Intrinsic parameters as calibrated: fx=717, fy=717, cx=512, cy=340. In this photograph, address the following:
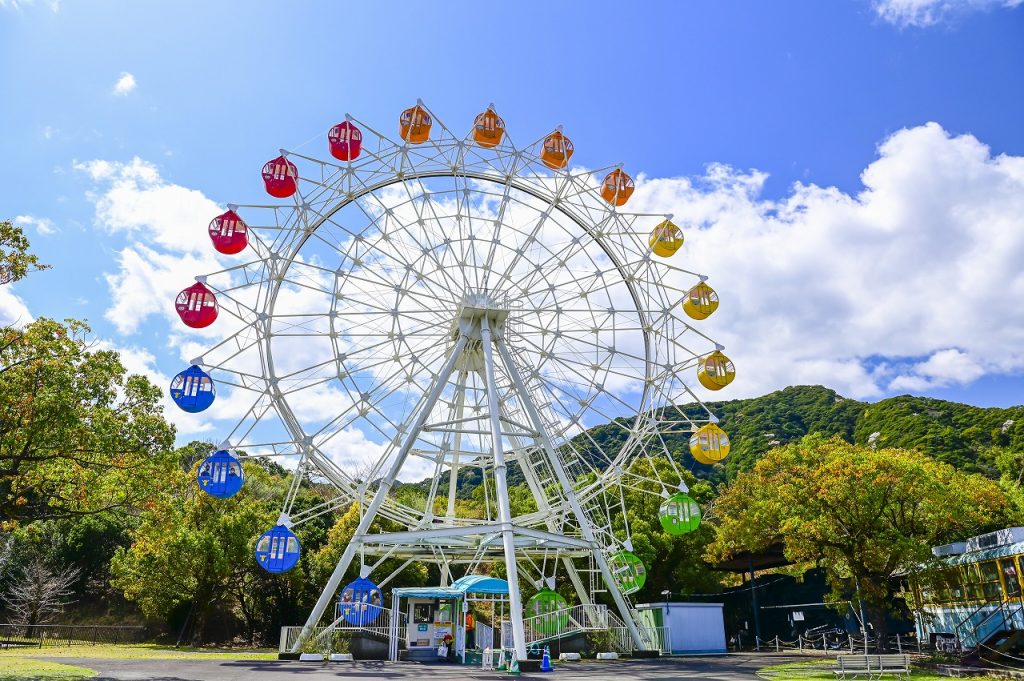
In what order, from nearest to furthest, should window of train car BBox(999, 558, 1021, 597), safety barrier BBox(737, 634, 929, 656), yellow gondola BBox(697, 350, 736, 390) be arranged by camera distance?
1. window of train car BBox(999, 558, 1021, 597)
2. yellow gondola BBox(697, 350, 736, 390)
3. safety barrier BBox(737, 634, 929, 656)

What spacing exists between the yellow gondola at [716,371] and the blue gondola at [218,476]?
1619 cm

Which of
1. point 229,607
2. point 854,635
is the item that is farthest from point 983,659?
point 229,607

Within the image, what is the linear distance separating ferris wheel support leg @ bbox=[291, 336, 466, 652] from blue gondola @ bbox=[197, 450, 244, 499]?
396cm

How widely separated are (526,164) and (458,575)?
2068cm

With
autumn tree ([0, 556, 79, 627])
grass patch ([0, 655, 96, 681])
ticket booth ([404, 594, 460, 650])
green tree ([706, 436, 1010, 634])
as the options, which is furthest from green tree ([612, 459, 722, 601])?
autumn tree ([0, 556, 79, 627])

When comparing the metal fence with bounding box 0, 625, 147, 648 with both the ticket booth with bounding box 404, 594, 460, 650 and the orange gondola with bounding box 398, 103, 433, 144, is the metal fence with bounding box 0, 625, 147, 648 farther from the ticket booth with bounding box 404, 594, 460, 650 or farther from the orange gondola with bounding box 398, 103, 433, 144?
the orange gondola with bounding box 398, 103, 433, 144

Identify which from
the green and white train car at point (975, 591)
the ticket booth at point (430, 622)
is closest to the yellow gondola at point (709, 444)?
the green and white train car at point (975, 591)

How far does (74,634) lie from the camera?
37219 millimetres

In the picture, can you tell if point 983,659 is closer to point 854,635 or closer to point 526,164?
point 854,635

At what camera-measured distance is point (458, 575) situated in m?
36.0

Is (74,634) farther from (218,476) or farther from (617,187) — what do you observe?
(617,187)

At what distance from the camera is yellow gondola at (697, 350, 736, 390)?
26031 mm

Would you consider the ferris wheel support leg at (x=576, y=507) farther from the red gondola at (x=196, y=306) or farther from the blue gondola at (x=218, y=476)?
the red gondola at (x=196, y=306)

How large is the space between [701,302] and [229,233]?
16758mm
